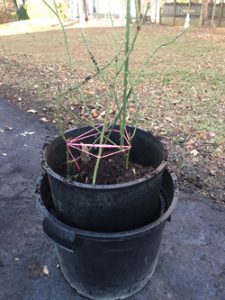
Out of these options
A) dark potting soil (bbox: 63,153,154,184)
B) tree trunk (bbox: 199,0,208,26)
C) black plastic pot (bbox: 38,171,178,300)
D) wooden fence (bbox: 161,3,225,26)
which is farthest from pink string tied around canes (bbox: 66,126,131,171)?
wooden fence (bbox: 161,3,225,26)

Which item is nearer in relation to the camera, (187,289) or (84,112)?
(187,289)

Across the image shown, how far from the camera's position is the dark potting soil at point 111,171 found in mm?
1492

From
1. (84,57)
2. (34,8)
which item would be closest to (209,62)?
(84,57)

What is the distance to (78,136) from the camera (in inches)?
67.1

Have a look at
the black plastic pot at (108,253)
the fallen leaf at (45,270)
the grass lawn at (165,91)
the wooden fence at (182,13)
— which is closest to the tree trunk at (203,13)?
the wooden fence at (182,13)

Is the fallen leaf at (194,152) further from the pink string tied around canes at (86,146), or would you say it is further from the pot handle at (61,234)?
the pot handle at (61,234)

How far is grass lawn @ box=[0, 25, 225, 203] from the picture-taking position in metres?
2.96

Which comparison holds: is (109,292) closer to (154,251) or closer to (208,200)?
(154,251)

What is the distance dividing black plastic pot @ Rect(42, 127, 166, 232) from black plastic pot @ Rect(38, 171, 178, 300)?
71 mm

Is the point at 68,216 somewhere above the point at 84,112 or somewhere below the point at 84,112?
above

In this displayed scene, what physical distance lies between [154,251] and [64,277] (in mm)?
615

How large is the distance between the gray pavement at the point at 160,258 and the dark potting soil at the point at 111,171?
0.75 m

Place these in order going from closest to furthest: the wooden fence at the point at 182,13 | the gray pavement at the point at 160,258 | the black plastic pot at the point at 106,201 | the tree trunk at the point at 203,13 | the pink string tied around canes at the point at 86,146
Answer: the black plastic pot at the point at 106,201, the pink string tied around canes at the point at 86,146, the gray pavement at the point at 160,258, the tree trunk at the point at 203,13, the wooden fence at the point at 182,13

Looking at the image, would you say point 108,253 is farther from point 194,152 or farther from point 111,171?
point 194,152
